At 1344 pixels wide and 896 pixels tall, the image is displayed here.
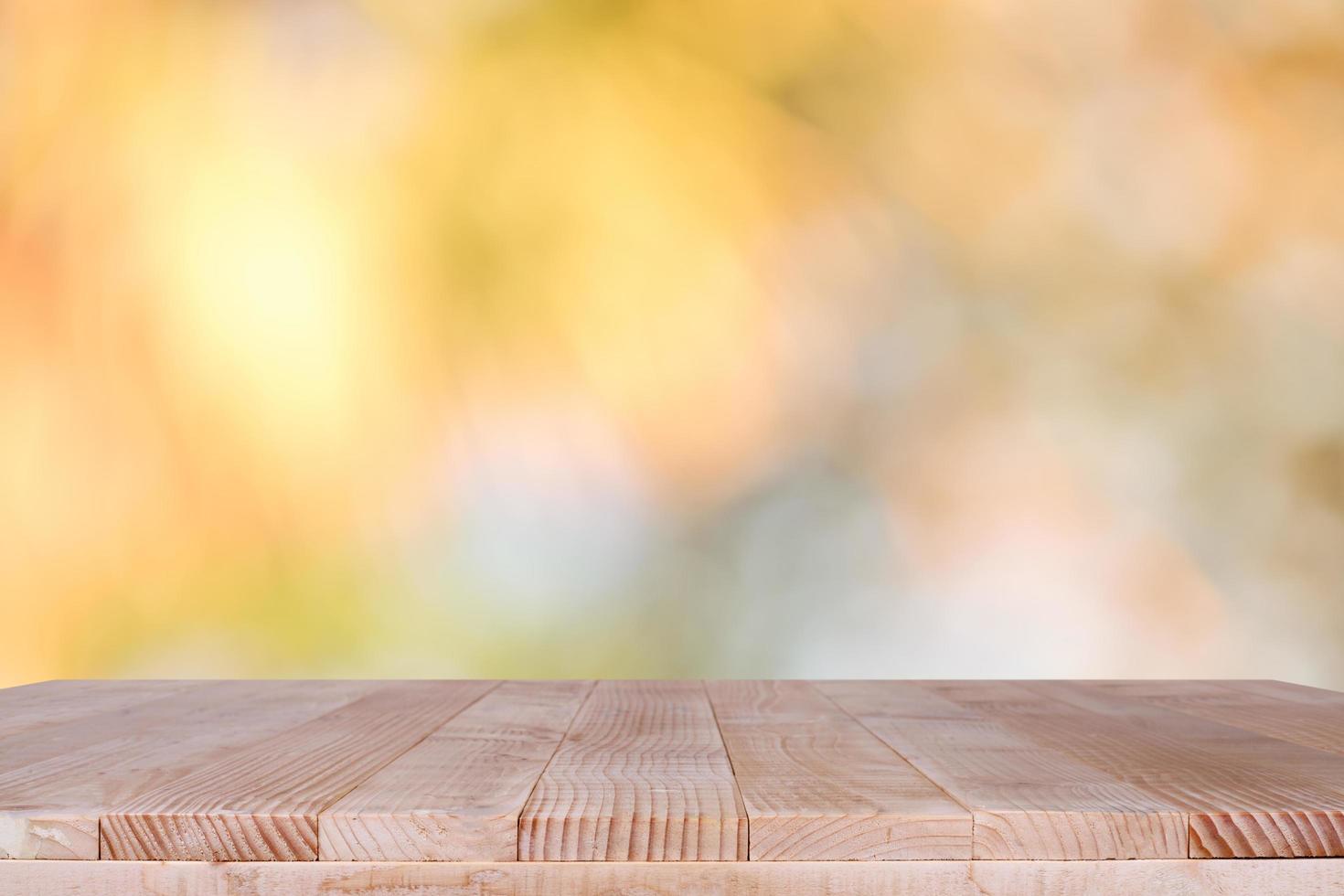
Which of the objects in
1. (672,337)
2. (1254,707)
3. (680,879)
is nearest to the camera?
(680,879)

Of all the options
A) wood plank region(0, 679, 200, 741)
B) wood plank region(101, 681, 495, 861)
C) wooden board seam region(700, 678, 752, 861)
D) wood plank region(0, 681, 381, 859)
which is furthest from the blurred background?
wood plank region(101, 681, 495, 861)

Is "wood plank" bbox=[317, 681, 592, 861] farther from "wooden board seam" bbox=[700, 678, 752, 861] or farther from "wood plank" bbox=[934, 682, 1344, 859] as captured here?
"wood plank" bbox=[934, 682, 1344, 859]

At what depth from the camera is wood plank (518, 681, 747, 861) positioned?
20.7 inches

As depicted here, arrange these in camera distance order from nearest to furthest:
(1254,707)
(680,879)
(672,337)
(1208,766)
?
1. (680,879)
2. (1208,766)
3. (1254,707)
4. (672,337)

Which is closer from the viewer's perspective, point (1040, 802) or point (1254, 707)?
point (1040, 802)

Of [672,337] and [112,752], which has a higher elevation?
[672,337]

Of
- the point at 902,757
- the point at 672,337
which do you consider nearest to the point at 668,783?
the point at 902,757

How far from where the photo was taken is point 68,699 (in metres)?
0.95

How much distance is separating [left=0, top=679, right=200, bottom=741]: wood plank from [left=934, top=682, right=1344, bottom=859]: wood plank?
0.65 meters

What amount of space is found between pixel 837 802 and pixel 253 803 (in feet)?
0.90

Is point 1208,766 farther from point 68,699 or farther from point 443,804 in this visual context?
point 68,699

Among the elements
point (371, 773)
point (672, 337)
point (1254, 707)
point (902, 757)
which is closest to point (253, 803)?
point (371, 773)

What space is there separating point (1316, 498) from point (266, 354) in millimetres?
2102

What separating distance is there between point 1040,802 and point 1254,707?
451mm
